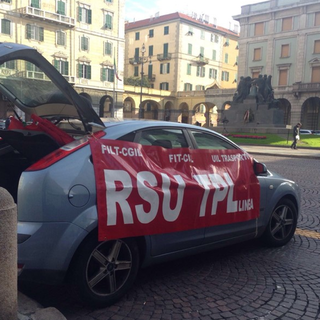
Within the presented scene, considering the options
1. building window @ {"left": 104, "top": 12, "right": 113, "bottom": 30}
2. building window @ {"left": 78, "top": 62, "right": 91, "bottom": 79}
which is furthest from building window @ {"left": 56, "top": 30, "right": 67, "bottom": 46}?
building window @ {"left": 104, "top": 12, "right": 113, "bottom": 30}

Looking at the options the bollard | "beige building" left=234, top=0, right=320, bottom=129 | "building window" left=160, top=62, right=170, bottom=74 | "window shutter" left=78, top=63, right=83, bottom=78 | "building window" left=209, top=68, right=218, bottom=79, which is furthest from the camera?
"building window" left=209, top=68, right=218, bottom=79

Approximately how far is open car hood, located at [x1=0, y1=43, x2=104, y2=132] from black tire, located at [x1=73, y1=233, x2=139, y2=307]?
43.8 inches

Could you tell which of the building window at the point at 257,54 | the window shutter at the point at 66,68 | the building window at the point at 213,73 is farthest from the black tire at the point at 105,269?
the building window at the point at 213,73

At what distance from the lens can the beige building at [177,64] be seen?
6406cm

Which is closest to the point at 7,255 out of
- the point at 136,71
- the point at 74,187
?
the point at 74,187

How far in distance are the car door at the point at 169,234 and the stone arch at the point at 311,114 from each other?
53549mm

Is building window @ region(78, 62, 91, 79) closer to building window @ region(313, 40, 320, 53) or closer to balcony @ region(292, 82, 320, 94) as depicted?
balcony @ region(292, 82, 320, 94)

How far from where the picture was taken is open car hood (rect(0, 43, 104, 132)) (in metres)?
3.20

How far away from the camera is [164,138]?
3873 mm

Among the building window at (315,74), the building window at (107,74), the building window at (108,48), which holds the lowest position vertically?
the building window at (107,74)

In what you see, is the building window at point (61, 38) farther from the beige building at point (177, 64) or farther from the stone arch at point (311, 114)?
the stone arch at point (311, 114)

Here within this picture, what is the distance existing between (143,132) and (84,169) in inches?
32.4

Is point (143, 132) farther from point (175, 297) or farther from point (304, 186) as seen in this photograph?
point (304, 186)

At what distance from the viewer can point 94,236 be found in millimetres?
3104
